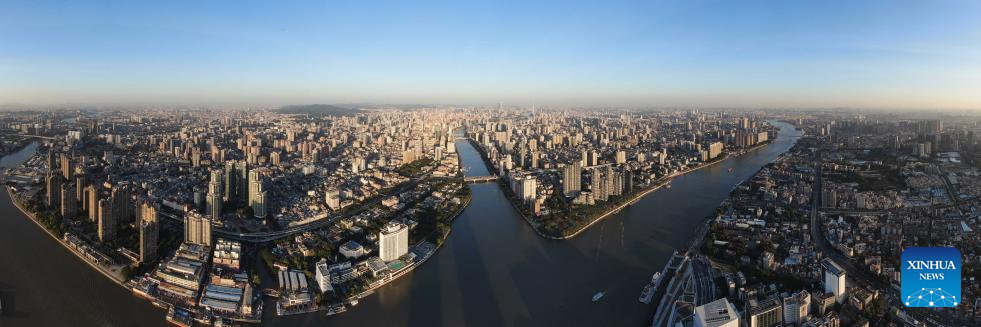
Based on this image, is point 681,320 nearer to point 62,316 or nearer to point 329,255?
point 329,255

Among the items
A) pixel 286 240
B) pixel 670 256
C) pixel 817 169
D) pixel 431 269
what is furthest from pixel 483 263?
pixel 817 169

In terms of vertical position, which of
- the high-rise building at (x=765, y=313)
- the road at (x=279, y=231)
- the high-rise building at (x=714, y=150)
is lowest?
the high-rise building at (x=765, y=313)

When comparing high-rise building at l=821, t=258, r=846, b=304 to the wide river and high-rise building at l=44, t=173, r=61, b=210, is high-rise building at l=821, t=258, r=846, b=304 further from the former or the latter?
high-rise building at l=44, t=173, r=61, b=210

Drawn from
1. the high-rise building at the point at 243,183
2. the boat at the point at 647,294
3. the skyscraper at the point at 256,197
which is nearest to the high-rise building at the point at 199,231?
the skyscraper at the point at 256,197

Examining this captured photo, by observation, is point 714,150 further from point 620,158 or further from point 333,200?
point 333,200

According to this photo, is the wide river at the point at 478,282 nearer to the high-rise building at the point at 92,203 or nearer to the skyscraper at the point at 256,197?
the high-rise building at the point at 92,203

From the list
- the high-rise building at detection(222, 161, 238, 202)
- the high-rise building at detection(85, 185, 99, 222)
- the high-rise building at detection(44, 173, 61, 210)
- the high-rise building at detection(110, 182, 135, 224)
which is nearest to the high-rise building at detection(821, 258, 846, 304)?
the high-rise building at detection(110, 182, 135, 224)
